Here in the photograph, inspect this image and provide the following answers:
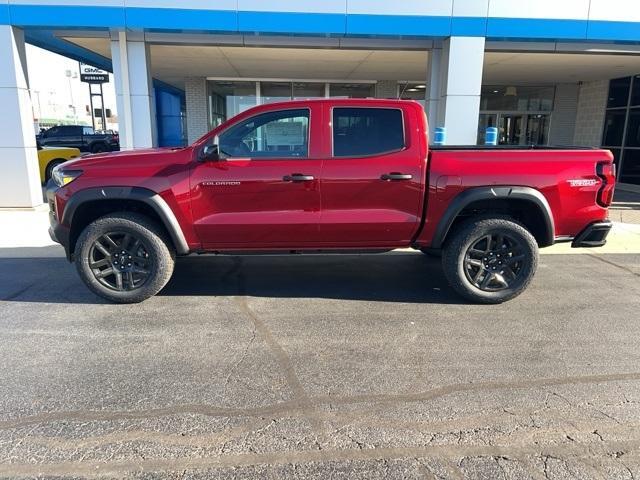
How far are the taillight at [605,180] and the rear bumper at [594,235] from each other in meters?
0.21

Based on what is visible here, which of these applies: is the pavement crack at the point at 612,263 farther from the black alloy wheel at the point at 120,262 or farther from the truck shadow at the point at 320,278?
the black alloy wheel at the point at 120,262

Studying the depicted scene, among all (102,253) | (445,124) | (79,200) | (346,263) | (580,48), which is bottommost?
(346,263)

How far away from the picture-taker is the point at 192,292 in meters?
5.36

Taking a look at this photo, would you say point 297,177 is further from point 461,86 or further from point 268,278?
point 461,86

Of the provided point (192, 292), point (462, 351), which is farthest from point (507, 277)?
point (192, 292)

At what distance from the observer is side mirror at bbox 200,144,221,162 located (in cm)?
460

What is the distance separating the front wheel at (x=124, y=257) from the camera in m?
4.75

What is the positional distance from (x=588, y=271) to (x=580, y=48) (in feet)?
20.6

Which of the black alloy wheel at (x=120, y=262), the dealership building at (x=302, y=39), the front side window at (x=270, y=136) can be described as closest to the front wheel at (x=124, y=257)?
the black alloy wheel at (x=120, y=262)

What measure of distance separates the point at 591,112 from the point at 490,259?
1423cm

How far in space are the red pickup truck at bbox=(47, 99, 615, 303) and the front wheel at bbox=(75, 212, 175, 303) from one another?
0.01 meters

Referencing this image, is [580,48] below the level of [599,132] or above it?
above

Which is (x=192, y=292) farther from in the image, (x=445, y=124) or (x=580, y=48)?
(x=580, y=48)

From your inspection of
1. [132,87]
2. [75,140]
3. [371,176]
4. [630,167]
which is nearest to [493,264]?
[371,176]
